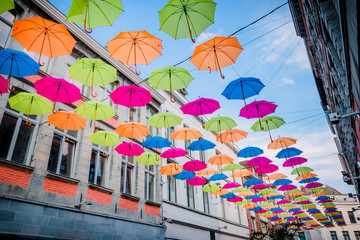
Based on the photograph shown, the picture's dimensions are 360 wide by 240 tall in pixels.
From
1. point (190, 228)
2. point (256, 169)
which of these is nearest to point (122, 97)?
point (256, 169)

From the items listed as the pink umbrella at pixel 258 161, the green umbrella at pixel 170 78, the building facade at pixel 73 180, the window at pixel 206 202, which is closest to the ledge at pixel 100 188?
the building facade at pixel 73 180

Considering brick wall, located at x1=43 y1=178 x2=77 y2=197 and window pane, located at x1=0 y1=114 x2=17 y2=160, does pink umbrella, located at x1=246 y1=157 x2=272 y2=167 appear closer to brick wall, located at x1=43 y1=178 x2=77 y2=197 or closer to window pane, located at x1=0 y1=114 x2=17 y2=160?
brick wall, located at x1=43 y1=178 x2=77 y2=197

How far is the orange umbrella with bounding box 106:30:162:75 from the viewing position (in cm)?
719

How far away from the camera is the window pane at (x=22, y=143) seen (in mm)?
8625

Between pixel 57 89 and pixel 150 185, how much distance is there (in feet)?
30.8

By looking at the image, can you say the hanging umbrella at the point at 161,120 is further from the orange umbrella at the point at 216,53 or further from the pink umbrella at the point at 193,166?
the pink umbrella at the point at 193,166

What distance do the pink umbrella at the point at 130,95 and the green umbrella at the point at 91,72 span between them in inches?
25.0

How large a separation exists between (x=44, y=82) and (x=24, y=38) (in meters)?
1.50

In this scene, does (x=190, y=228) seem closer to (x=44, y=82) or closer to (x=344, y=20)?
(x=44, y=82)

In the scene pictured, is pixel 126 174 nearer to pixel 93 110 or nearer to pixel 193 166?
pixel 193 166

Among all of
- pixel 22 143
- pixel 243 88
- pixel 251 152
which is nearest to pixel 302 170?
pixel 251 152

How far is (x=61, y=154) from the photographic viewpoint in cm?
1022

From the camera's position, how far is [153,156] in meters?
12.4

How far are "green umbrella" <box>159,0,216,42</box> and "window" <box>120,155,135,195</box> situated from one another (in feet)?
28.7
